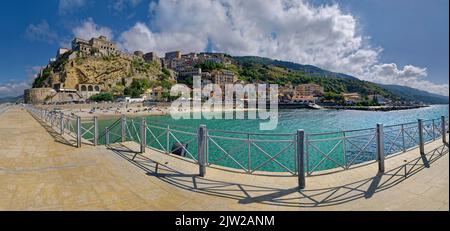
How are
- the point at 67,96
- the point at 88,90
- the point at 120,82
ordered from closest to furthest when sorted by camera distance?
1. the point at 67,96
2. the point at 88,90
3. the point at 120,82

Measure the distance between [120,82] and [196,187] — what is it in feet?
351

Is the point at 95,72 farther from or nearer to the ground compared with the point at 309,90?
farther from the ground

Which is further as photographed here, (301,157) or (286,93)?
(286,93)

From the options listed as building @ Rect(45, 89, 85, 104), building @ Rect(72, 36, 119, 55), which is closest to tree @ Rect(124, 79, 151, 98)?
building @ Rect(45, 89, 85, 104)

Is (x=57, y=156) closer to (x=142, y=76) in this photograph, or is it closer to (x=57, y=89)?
(x=57, y=89)

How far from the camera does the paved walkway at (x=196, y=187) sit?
373 cm

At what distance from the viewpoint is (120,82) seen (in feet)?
328

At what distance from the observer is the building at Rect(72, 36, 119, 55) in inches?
4006

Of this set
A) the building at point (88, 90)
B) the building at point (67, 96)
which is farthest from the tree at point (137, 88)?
the building at point (67, 96)

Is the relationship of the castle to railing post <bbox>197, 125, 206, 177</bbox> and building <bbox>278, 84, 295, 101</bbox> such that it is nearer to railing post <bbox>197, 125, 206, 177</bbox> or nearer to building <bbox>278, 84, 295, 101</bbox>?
building <bbox>278, 84, 295, 101</bbox>

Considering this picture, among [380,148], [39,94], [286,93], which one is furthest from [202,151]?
[286,93]

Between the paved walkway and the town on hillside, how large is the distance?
81271 mm

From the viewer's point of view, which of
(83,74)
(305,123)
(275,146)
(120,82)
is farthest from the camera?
(120,82)

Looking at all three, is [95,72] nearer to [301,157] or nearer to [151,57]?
[151,57]
